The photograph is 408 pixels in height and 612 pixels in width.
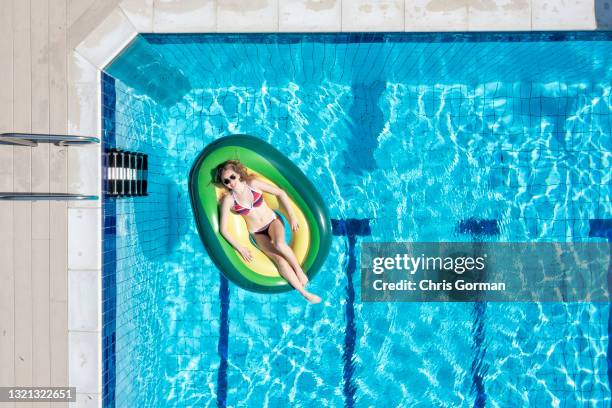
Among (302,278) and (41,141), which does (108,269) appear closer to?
(41,141)

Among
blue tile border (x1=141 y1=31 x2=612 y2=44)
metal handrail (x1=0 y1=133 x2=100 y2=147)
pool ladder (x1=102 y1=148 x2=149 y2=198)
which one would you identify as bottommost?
pool ladder (x1=102 y1=148 x2=149 y2=198)

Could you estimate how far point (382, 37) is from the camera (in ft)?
12.0

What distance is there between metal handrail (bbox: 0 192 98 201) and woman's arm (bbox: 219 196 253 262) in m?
0.91

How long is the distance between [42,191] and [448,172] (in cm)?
324

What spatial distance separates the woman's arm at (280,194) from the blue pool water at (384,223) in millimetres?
788

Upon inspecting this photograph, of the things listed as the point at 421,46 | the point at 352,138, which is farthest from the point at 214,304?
the point at 421,46

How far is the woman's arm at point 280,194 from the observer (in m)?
3.92

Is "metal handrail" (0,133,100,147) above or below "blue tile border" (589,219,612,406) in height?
above

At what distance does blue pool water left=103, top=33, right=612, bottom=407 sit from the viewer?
4547mm

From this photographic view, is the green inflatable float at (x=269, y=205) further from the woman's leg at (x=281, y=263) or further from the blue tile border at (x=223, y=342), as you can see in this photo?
the blue tile border at (x=223, y=342)

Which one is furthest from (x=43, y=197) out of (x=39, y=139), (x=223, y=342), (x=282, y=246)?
(x=223, y=342)

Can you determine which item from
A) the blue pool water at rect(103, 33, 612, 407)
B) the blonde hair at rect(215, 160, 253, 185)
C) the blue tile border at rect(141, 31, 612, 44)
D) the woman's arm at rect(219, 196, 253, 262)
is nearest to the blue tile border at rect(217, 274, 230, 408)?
the blue pool water at rect(103, 33, 612, 407)

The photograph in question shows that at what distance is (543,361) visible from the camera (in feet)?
15.3

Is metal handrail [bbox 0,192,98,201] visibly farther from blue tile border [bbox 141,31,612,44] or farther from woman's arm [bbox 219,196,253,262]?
blue tile border [bbox 141,31,612,44]
